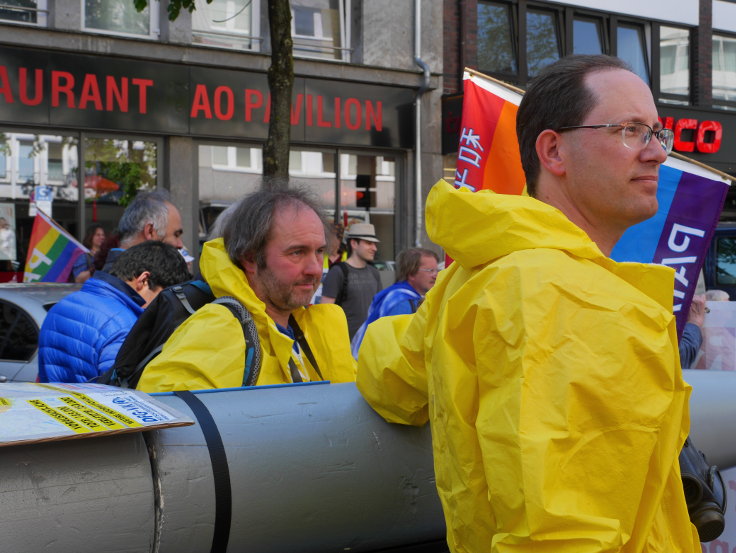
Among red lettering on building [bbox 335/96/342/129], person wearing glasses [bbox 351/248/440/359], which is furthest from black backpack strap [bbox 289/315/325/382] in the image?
red lettering on building [bbox 335/96/342/129]

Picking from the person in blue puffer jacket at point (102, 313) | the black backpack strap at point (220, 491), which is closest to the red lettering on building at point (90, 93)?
the person in blue puffer jacket at point (102, 313)

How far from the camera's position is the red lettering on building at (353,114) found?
13.8 metres

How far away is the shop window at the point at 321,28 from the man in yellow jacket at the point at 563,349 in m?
12.1

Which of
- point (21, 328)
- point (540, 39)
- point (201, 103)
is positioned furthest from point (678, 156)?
point (540, 39)

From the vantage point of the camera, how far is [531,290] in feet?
4.59

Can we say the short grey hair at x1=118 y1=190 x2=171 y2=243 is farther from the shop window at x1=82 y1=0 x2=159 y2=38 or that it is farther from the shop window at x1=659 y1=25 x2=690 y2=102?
the shop window at x1=659 y1=25 x2=690 y2=102

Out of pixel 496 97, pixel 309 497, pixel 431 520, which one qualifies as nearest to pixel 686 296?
pixel 496 97

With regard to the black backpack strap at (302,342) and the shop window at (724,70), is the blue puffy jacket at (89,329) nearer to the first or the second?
the black backpack strap at (302,342)

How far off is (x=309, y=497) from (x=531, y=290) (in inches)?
30.7

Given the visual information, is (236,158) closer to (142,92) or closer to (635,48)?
(142,92)

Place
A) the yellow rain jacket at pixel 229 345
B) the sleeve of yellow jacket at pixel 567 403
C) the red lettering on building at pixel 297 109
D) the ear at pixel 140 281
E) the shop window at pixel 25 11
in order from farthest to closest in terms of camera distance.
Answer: the red lettering on building at pixel 297 109
the shop window at pixel 25 11
the ear at pixel 140 281
the yellow rain jacket at pixel 229 345
the sleeve of yellow jacket at pixel 567 403

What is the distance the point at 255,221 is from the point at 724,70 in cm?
1735

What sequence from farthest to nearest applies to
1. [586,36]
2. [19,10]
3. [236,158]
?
→ [586,36]
[236,158]
[19,10]

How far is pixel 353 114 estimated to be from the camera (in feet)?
45.3
